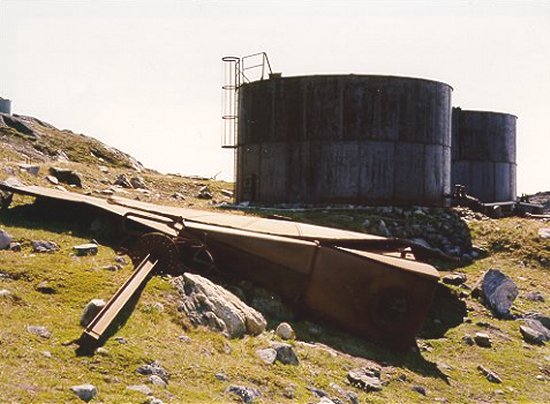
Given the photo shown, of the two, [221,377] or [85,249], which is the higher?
[85,249]

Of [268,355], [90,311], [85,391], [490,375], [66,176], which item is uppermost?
[66,176]

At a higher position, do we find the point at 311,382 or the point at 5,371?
the point at 5,371

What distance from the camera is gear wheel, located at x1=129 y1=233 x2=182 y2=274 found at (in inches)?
331

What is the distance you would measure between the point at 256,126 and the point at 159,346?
609 inches

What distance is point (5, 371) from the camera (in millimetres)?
4949

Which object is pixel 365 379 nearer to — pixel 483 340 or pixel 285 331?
pixel 285 331

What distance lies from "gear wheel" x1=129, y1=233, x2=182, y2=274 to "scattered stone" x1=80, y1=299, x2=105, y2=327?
5.76 feet

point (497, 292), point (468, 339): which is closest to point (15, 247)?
point (468, 339)

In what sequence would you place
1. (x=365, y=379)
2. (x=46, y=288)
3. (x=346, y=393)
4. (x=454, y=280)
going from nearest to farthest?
(x=346, y=393) < (x=365, y=379) < (x=46, y=288) < (x=454, y=280)

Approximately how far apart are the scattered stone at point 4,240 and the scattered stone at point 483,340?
26.9 ft

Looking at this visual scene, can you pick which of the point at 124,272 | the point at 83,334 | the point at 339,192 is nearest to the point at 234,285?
the point at 124,272

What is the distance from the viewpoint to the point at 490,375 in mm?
8023

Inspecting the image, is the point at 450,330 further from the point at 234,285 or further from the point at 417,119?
the point at 417,119

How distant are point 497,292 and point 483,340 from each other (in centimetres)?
228
